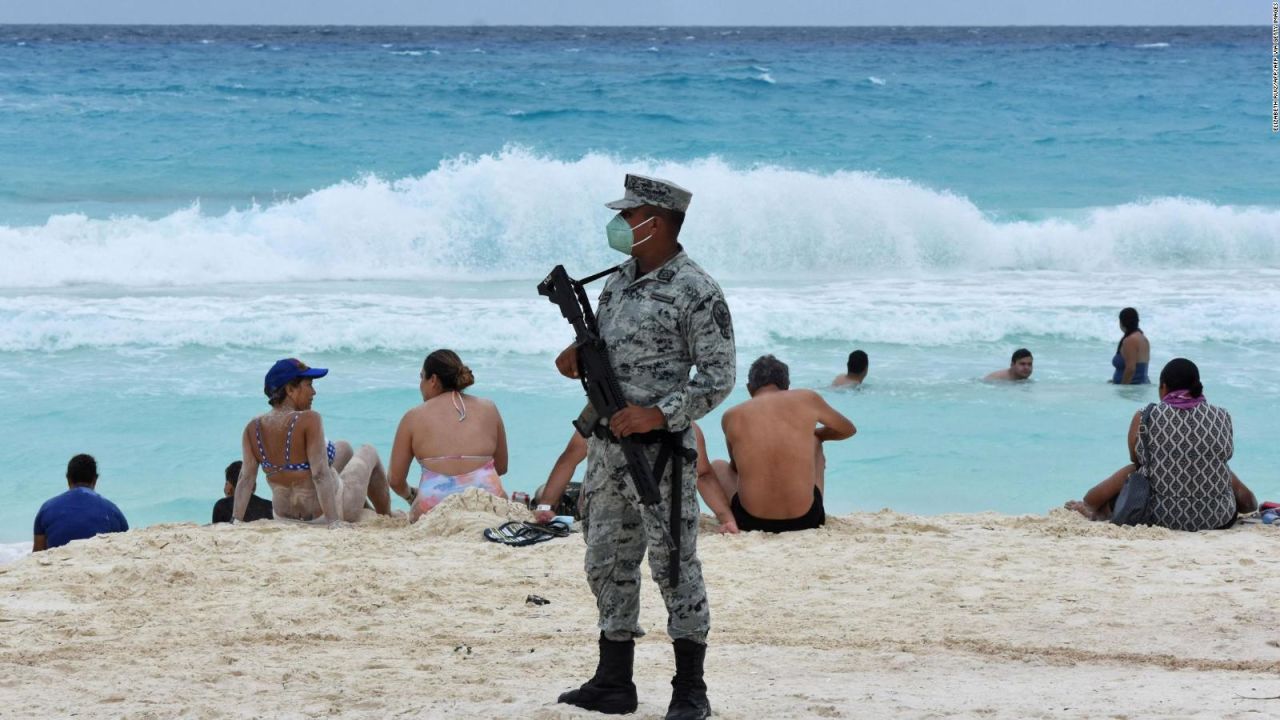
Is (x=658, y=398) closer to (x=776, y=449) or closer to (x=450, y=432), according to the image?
(x=776, y=449)

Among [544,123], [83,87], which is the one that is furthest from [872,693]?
[83,87]

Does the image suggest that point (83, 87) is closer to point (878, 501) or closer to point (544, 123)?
point (544, 123)

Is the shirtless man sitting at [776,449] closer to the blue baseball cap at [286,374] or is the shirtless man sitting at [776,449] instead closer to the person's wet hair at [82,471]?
the blue baseball cap at [286,374]

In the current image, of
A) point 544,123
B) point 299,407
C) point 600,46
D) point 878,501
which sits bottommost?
point 878,501

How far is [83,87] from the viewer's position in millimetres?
35500

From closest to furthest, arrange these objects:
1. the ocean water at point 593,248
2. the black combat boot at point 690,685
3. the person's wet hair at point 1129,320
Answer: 1. the black combat boot at point 690,685
2. the ocean water at point 593,248
3. the person's wet hair at point 1129,320

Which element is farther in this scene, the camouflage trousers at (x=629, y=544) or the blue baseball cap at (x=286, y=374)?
the blue baseball cap at (x=286, y=374)

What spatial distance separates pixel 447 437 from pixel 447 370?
0.37m

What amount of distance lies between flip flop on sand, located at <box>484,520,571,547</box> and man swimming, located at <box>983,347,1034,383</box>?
19.9ft

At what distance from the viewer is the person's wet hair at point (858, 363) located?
11.2 meters

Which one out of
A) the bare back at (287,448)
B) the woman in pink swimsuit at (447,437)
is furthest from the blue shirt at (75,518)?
the woman in pink swimsuit at (447,437)

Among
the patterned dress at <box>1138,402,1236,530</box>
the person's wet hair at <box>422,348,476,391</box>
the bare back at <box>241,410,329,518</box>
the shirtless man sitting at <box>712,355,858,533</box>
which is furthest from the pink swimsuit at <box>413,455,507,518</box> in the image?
the patterned dress at <box>1138,402,1236,530</box>

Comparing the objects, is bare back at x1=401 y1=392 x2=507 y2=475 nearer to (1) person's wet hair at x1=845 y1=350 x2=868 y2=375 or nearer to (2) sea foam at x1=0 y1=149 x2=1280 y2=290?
(1) person's wet hair at x1=845 y1=350 x2=868 y2=375

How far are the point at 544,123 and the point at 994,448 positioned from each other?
22225 mm
